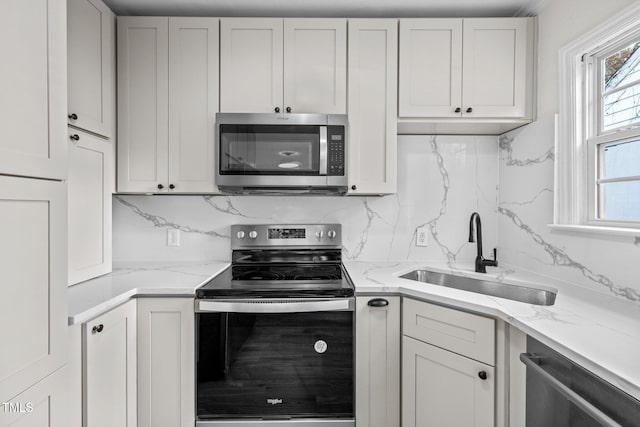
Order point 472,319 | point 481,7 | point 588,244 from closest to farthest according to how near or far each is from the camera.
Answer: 1. point 472,319
2. point 588,244
3. point 481,7

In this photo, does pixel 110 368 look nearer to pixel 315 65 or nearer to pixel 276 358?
pixel 276 358

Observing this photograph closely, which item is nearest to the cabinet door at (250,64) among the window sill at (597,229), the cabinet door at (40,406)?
the cabinet door at (40,406)

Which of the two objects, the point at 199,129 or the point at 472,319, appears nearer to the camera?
the point at 472,319

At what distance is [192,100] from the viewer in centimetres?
187

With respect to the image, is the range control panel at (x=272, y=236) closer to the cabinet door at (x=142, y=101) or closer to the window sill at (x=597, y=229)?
the cabinet door at (x=142, y=101)

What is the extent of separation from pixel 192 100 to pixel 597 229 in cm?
207

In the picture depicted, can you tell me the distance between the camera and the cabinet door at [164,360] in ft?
5.01

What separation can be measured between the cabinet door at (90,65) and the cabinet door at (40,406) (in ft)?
3.61

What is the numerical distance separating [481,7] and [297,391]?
2.28 metres

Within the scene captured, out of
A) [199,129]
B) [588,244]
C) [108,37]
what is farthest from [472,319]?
[108,37]

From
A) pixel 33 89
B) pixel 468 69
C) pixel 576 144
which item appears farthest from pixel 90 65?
pixel 576 144

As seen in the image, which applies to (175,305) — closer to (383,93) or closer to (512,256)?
(383,93)

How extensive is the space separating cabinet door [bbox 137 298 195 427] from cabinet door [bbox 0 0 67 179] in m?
0.78

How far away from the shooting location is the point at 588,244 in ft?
4.88
